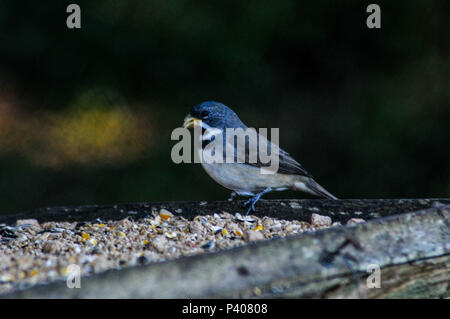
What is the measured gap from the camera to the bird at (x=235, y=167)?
2.71 metres

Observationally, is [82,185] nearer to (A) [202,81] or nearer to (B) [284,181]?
(A) [202,81]

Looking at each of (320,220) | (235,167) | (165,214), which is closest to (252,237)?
(320,220)

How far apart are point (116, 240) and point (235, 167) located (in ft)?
3.16

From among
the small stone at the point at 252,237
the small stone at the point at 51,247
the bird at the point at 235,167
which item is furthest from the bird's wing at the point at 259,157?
the small stone at the point at 51,247

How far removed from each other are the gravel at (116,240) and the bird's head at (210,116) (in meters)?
0.62

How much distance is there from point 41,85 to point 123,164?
2.90 ft

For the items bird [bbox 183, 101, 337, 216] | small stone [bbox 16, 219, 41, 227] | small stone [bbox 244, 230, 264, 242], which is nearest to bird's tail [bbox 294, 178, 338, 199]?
bird [bbox 183, 101, 337, 216]

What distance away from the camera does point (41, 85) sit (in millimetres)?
4242

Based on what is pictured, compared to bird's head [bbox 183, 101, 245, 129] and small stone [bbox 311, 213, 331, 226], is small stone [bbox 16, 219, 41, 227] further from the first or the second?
small stone [bbox 311, 213, 331, 226]

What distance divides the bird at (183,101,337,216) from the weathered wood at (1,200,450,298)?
126cm

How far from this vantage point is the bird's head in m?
2.78

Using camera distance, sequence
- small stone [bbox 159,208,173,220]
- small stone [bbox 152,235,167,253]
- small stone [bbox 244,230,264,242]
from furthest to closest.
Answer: small stone [bbox 159,208,173,220] < small stone [bbox 244,230,264,242] < small stone [bbox 152,235,167,253]

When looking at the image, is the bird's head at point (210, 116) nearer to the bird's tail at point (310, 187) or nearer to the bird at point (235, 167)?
the bird at point (235, 167)
